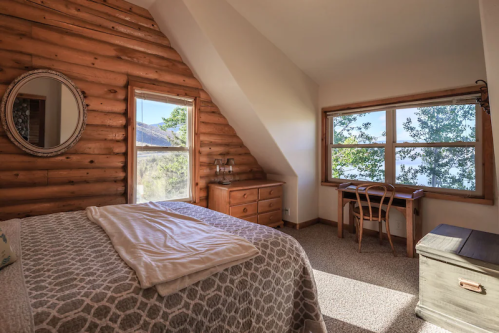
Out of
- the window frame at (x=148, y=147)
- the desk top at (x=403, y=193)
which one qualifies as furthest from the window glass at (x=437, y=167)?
the window frame at (x=148, y=147)

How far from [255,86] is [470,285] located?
9.33ft

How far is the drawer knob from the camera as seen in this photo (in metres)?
1.69

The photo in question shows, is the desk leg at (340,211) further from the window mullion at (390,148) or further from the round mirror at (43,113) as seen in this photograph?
the round mirror at (43,113)

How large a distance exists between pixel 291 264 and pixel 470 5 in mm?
2964

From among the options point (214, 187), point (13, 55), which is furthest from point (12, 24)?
point (214, 187)

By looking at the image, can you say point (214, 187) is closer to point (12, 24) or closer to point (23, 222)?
point (23, 222)

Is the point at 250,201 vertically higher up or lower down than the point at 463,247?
higher up

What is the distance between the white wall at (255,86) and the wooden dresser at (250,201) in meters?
0.29

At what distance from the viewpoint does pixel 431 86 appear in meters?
3.21

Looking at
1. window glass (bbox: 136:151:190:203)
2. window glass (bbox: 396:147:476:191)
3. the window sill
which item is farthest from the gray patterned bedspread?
window glass (bbox: 396:147:476:191)

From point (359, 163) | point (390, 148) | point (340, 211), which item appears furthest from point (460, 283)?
point (359, 163)

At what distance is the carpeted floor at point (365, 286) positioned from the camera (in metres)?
1.87

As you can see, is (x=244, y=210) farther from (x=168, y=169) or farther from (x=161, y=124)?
(x=161, y=124)

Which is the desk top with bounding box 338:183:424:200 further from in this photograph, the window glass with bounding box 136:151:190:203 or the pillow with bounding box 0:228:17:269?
the pillow with bounding box 0:228:17:269
